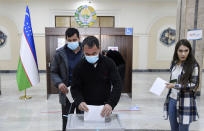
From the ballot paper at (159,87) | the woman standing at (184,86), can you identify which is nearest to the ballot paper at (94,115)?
the ballot paper at (159,87)

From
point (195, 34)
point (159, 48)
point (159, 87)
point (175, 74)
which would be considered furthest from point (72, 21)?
point (159, 87)

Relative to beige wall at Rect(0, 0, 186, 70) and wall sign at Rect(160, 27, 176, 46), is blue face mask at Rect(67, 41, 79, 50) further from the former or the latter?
wall sign at Rect(160, 27, 176, 46)

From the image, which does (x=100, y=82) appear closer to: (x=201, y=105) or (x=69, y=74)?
(x=69, y=74)

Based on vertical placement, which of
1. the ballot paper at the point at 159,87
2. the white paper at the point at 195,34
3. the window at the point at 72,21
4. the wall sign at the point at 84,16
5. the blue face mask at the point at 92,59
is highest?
the window at the point at 72,21

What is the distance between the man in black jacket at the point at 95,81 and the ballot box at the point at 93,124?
0.32 ft

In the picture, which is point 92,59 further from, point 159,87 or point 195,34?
point 195,34

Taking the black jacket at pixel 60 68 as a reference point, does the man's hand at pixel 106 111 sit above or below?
below

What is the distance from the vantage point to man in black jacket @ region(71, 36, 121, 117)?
1.40 m

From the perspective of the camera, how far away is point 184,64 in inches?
71.7

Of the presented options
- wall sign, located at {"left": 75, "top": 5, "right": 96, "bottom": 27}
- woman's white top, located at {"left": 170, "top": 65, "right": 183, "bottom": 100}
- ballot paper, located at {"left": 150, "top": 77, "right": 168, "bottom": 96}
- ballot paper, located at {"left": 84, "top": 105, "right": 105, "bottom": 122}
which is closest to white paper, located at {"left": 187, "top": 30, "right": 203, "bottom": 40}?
wall sign, located at {"left": 75, "top": 5, "right": 96, "bottom": 27}

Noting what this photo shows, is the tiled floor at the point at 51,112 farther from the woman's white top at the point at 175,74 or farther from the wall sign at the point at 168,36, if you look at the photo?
the wall sign at the point at 168,36

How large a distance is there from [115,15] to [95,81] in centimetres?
722

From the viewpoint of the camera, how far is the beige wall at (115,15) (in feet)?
26.0

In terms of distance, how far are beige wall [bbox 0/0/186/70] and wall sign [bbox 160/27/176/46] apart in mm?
369
